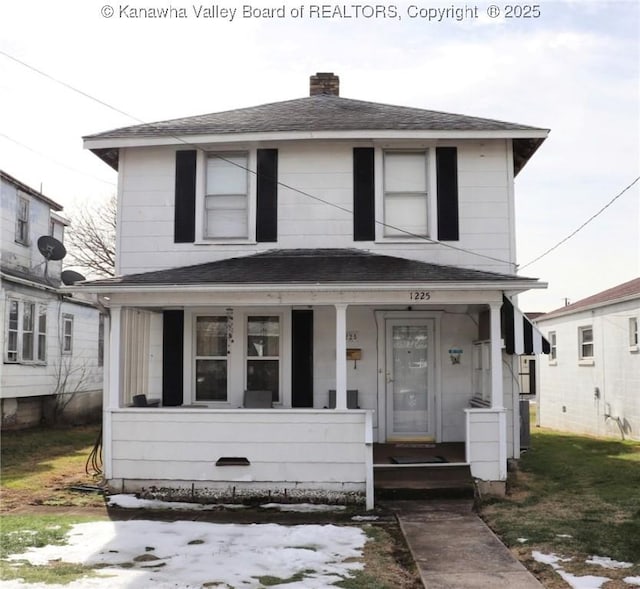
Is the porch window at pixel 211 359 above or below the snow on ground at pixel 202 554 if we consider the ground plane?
above

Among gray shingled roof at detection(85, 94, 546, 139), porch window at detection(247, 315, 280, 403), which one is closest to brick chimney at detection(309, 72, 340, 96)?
gray shingled roof at detection(85, 94, 546, 139)

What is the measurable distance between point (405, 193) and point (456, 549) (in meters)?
6.43

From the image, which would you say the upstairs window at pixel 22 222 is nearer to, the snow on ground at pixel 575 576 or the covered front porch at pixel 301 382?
the covered front porch at pixel 301 382

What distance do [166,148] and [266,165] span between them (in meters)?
1.82

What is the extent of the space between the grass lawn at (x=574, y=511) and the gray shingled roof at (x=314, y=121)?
584cm

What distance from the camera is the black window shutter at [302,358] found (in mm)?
11594

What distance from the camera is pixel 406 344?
11.9 m

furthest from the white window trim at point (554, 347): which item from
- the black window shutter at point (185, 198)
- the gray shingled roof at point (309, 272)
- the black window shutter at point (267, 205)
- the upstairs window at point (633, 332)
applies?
the black window shutter at point (185, 198)

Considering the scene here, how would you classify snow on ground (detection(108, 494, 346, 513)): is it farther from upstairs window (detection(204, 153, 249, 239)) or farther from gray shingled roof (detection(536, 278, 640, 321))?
gray shingled roof (detection(536, 278, 640, 321))

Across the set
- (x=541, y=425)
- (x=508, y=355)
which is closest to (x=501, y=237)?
(x=508, y=355)

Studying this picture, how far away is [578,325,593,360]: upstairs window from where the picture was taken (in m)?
18.6

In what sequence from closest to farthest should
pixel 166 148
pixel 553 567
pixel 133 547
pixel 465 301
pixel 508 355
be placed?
pixel 553 567 < pixel 133 547 < pixel 465 301 < pixel 508 355 < pixel 166 148

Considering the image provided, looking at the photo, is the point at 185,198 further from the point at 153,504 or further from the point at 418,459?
the point at 418,459

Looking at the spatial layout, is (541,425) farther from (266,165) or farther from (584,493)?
(266,165)
